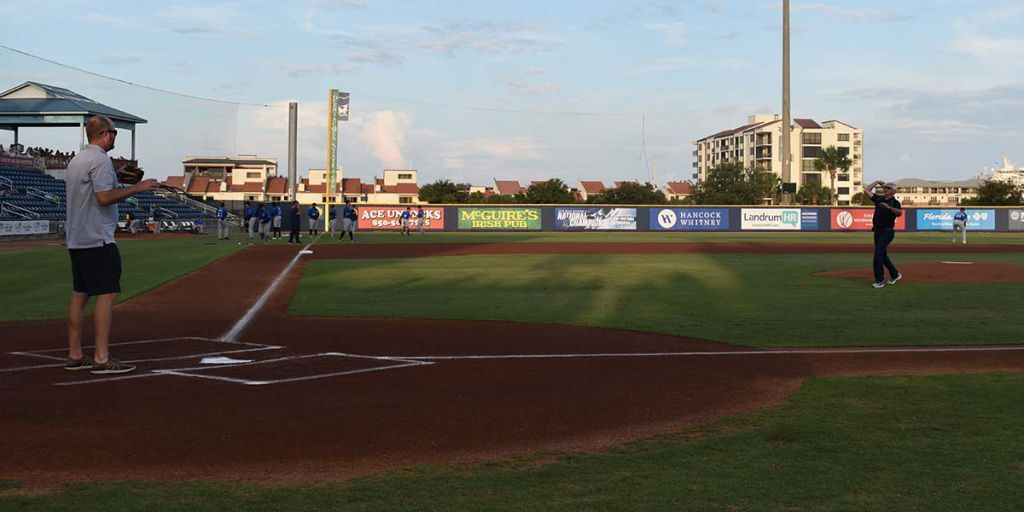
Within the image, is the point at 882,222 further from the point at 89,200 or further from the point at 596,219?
the point at 596,219

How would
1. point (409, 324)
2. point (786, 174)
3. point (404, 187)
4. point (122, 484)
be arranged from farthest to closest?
1. point (404, 187)
2. point (786, 174)
3. point (409, 324)
4. point (122, 484)

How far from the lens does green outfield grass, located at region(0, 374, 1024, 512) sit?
4.33m

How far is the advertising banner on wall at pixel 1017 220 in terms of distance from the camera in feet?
235

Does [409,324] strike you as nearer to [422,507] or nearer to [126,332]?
[126,332]

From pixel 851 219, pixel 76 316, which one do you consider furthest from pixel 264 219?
pixel 851 219

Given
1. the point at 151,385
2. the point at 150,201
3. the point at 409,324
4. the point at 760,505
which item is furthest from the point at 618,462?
the point at 150,201

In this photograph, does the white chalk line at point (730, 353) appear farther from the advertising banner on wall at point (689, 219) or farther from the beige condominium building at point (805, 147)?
the beige condominium building at point (805, 147)

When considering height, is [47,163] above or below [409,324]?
above

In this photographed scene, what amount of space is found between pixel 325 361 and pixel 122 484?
422 cm

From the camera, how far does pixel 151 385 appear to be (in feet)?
24.4

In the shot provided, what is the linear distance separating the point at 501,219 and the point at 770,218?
19.9 metres

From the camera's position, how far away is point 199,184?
147250mm

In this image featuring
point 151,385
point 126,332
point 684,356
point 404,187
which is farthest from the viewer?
point 404,187

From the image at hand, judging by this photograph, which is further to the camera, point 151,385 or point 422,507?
point 151,385
